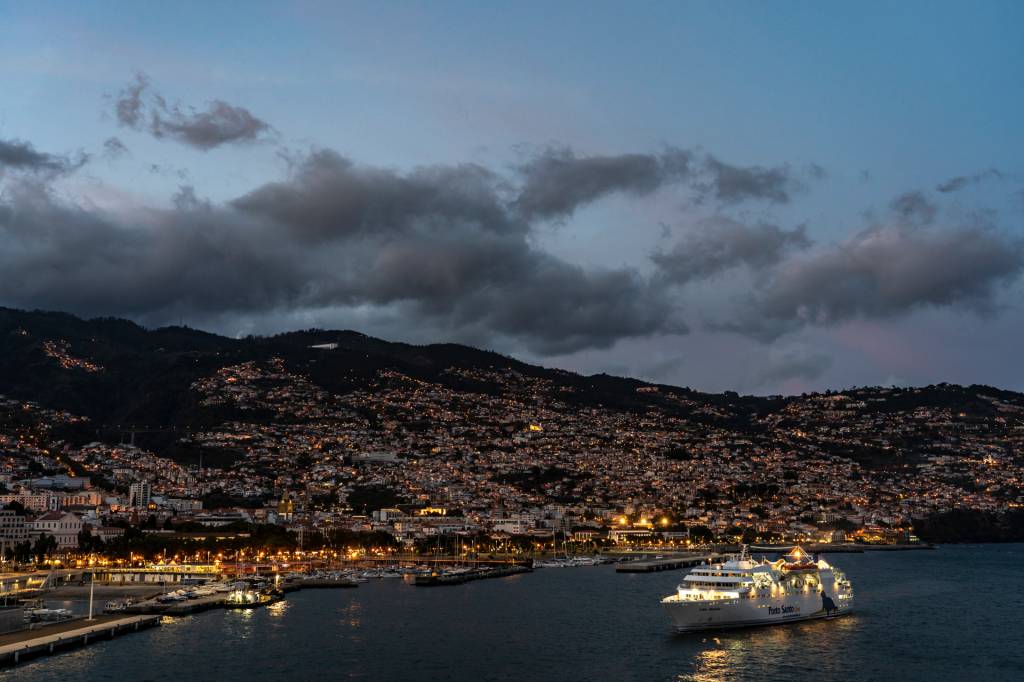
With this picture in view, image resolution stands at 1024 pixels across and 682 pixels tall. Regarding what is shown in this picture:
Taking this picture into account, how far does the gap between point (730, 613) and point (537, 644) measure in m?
13.8

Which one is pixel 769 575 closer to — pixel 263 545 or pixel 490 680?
pixel 490 680

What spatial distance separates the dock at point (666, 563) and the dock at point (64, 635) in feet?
252

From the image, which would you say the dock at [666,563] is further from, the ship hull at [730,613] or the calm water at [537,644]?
the ship hull at [730,613]

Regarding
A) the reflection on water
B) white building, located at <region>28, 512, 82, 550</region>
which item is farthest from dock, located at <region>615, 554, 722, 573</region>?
white building, located at <region>28, 512, 82, 550</region>

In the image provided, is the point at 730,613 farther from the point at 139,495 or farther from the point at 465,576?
the point at 139,495

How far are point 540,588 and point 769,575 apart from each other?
38.9 meters

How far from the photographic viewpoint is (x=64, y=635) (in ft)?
211

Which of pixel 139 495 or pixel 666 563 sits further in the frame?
pixel 139 495

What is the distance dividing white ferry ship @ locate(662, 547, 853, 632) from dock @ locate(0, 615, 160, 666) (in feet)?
125

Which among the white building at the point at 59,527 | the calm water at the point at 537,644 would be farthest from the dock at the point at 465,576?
the white building at the point at 59,527

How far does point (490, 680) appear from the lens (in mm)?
55469

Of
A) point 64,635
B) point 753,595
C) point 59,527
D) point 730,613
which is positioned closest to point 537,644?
point 730,613

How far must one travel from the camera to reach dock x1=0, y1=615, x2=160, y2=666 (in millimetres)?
58906

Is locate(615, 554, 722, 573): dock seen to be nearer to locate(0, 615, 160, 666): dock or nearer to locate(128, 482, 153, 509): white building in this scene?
locate(0, 615, 160, 666): dock
